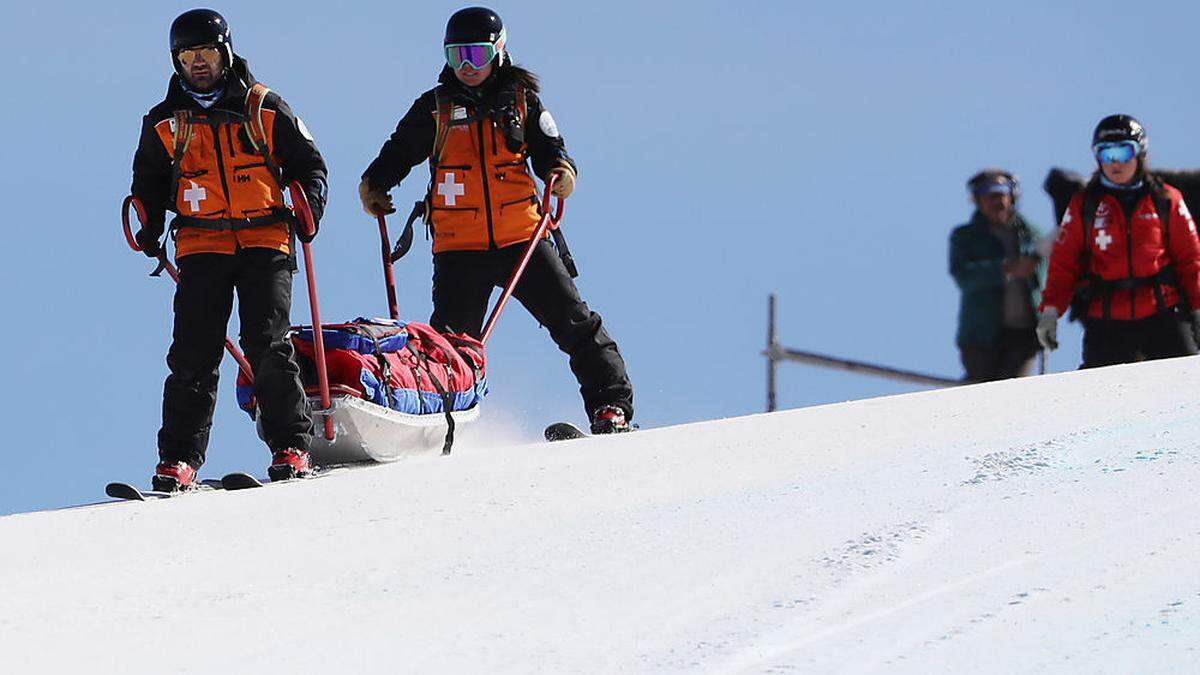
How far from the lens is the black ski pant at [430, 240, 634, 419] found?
818cm

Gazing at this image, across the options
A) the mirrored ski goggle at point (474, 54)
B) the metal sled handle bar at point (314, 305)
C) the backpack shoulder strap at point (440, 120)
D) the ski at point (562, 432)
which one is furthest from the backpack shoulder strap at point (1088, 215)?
the metal sled handle bar at point (314, 305)

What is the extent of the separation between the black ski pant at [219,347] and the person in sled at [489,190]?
1.15 meters

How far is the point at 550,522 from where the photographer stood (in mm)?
5383

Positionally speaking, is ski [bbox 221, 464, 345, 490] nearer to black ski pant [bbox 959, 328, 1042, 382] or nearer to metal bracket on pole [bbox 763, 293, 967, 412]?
black ski pant [bbox 959, 328, 1042, 382]

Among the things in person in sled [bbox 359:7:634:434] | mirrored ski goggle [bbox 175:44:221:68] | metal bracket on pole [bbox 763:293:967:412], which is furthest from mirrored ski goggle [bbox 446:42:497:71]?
metal bracket on pole [bbox 763:293:967:412]

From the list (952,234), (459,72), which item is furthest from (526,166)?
(952,234)

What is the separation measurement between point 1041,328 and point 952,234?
0.68m

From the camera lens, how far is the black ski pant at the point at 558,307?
8.18 m

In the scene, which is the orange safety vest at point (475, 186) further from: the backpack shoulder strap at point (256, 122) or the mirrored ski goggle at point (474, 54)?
the backpack shoulder strap at point (256, 122)

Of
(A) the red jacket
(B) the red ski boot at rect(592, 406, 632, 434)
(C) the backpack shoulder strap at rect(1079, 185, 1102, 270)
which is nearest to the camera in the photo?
(B) the red ski boot at rect(592, 406, 632, 434)

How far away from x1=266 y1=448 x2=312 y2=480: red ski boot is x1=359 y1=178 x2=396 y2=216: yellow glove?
4.88 feet

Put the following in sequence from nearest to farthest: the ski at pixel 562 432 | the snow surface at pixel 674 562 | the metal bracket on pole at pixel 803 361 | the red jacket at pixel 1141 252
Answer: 1. the snow surface at pixel 674 562
2. the ski at pixel 562 432
3. the red jacket at pixel 1141 252
4. the metal bracket on pole at pixel 803 361

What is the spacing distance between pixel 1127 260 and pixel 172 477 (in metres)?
Result: 4.79

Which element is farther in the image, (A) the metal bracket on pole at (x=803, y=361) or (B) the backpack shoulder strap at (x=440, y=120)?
(A) the metal bracket on pole at (x=803, y=361)
